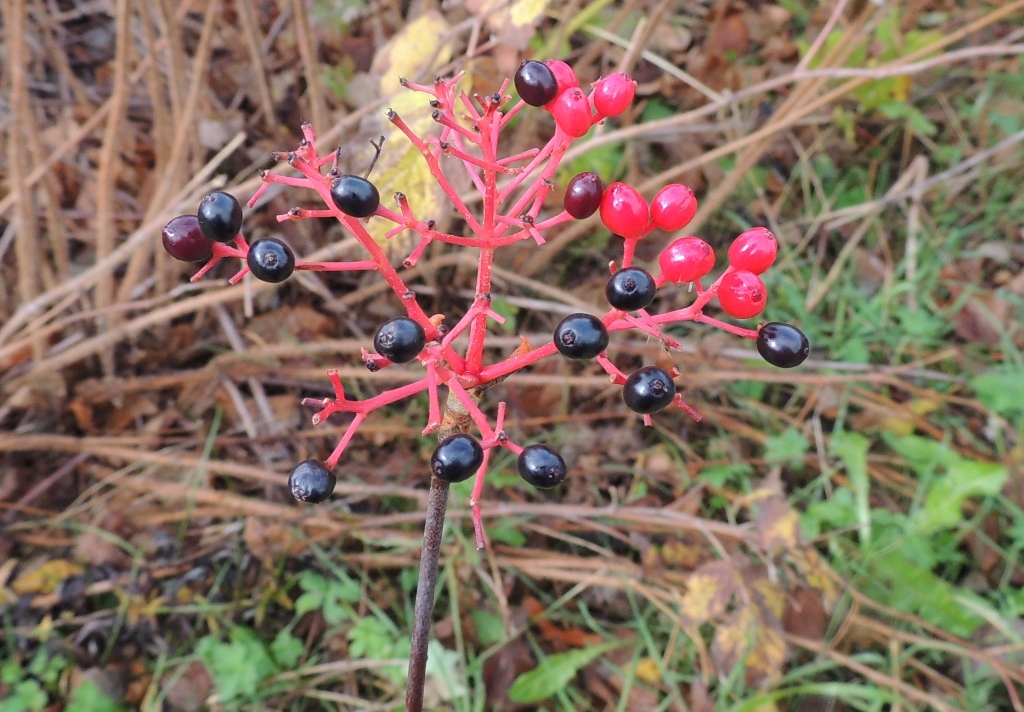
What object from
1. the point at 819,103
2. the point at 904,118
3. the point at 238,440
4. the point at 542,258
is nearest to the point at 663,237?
the point at 542,258

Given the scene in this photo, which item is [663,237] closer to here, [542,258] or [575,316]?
[542,258]

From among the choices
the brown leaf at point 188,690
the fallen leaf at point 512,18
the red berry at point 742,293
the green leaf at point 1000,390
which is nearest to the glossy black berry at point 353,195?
the red berry at point 742,293

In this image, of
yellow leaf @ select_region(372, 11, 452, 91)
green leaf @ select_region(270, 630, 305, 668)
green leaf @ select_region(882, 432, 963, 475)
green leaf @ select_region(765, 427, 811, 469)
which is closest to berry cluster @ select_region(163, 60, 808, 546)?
yellow leaf @ select_region(372, 11, 452, 91)

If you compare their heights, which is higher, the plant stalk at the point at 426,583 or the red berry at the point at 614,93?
the red berry at the point at 614,93

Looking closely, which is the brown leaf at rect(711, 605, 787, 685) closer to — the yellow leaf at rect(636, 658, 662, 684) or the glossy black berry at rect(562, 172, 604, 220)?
the yellow leaf at rect(636, 658, 662, 684)

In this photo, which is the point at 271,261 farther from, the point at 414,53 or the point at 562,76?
the point at 414,53

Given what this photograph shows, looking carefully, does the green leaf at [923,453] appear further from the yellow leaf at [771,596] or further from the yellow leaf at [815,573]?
the yellow leaf at [771,596]

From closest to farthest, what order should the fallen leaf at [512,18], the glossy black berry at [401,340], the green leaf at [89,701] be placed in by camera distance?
the glossy black berry at [401,340], the fallen leaf at [512,18], the green leaf at [89,701]
